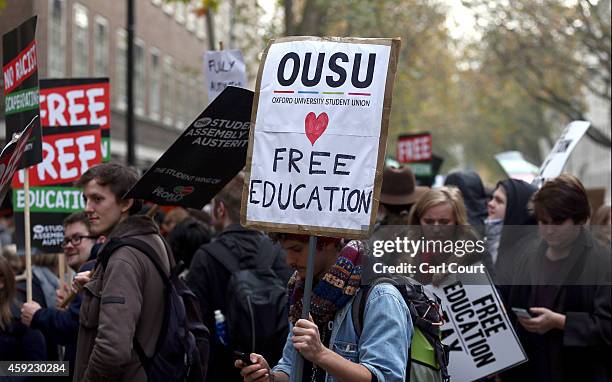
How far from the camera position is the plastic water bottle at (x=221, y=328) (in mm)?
6965

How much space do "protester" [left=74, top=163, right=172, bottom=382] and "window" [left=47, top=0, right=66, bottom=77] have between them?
21734mm

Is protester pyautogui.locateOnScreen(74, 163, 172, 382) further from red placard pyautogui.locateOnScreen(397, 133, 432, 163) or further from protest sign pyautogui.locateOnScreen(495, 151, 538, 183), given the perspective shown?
red placard pyautogui.locateOnScreen(397, 133, 432, 163)

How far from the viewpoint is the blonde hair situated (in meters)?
6.85

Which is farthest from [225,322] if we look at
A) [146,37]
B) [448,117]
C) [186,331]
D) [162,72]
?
[448,117]

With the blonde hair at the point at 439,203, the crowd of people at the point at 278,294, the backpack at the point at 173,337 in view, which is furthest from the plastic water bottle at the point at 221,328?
the blonde hair at the point at 439,203

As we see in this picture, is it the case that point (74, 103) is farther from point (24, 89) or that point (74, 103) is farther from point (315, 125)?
point (315, 125)

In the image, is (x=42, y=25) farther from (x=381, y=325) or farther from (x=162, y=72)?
(x=381, y=325)

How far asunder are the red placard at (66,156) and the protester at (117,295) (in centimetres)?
198

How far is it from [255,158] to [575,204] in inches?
93.3

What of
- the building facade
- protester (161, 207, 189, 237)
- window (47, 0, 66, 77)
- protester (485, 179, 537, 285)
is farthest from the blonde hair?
window (47, 0, 66, 77)

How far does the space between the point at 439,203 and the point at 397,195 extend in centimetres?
199

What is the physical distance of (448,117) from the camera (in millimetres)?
59000

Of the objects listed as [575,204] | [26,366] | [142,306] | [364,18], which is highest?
[364,18]

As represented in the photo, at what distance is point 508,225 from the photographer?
7094mm
